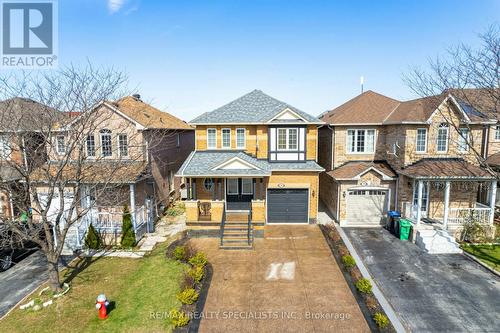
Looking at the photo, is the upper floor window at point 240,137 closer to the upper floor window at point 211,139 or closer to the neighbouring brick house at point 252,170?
the neighbouring brick house at point 252,170

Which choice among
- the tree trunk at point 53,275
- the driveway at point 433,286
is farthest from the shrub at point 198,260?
the driveway at point 433,286

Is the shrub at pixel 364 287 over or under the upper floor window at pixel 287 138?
under

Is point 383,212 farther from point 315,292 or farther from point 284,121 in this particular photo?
point 315,292

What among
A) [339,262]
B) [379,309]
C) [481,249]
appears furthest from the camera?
[481,249]

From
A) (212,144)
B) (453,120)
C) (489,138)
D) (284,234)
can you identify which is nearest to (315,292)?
(284,234)

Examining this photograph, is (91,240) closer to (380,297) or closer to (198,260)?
(198,260)
